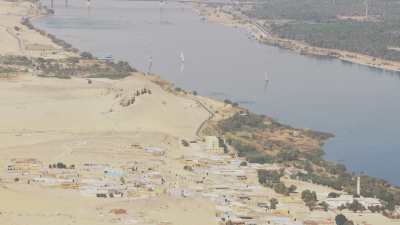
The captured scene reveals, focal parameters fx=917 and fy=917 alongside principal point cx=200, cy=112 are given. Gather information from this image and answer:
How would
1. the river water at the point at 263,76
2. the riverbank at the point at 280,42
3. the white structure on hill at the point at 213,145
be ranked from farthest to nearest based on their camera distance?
the riverbank at the point at 280,42, the river water at the point at 263,76, the white structure on hill at the point at 213,145

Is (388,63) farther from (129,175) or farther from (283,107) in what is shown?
(129,175)

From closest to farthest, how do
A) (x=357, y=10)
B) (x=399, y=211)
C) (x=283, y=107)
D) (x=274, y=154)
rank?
(x=399, y=211) < (x=274, y=154) < (x=283, y=107) < (x=357, y=10)

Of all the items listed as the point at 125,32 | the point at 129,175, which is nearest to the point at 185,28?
the point at 125,32

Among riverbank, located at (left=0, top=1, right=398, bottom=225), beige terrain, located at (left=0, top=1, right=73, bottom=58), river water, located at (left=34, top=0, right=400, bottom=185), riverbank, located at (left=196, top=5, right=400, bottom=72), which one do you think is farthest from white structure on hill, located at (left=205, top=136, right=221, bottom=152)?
riverbank, located at (left=196, top=5, right=400, bottom=72)

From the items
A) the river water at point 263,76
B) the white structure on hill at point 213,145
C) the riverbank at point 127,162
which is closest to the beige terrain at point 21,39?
the river water at point 263,76

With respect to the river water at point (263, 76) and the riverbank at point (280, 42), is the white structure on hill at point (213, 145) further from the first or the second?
the riverbank at point (280, 42)

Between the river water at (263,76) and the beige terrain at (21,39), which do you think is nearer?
the river water at (263,76)
